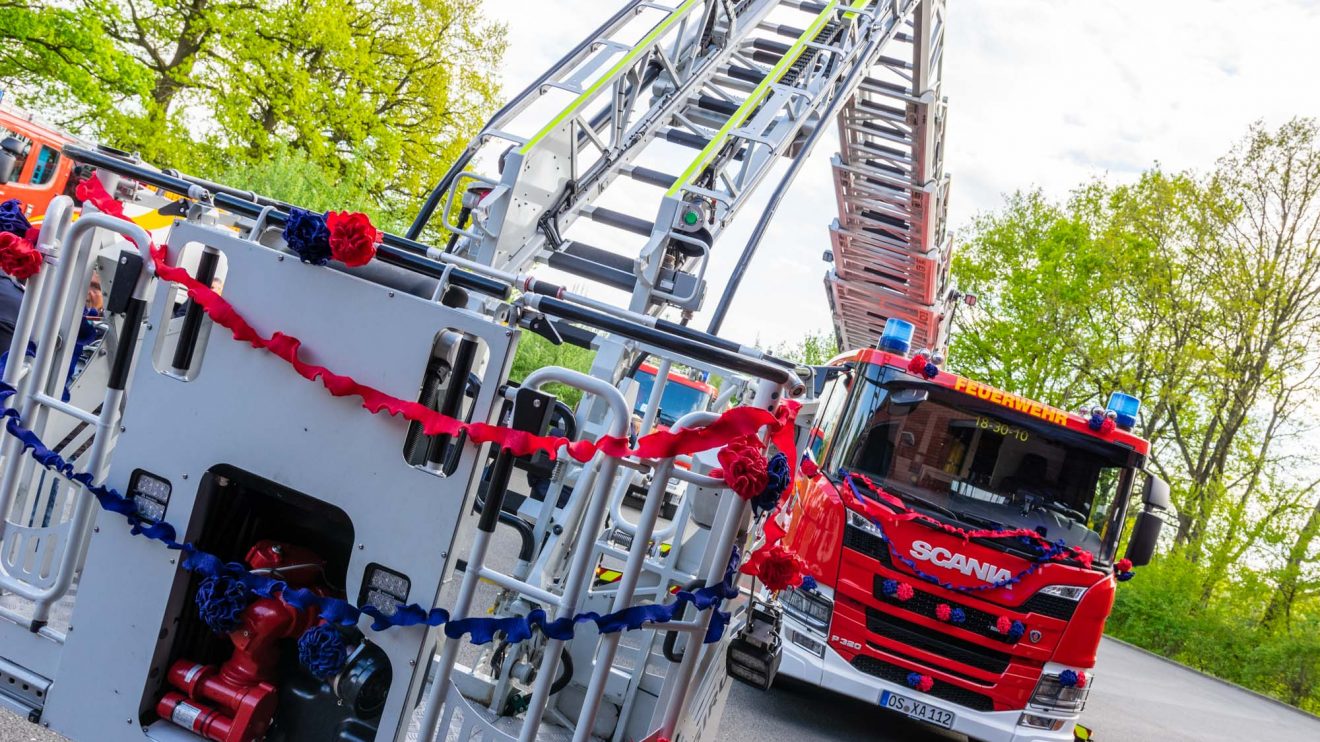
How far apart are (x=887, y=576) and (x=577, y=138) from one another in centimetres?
339

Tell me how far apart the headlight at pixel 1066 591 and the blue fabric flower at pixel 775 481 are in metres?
4.07

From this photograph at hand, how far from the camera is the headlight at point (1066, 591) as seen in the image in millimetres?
6699

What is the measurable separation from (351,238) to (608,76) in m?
3.50

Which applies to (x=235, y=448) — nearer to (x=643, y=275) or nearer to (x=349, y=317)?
(x=349, y=317)

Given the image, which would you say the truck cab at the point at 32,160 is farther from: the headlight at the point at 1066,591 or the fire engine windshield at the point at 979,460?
the headlight at the point at 1066,591

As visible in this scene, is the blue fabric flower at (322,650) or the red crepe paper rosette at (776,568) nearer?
the blue fabric flower at (322,650)

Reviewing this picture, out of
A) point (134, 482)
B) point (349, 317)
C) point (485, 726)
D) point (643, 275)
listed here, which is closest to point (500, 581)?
point (485, 726)

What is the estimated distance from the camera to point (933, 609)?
22.1ft

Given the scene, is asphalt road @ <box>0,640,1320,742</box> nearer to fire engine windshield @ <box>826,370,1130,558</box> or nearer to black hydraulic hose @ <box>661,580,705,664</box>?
fire engine windshield @ <box>826,370,1130,558</box>

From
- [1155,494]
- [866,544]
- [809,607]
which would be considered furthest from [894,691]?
[1155,494]

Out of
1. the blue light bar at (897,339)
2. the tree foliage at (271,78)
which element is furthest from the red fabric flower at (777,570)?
the tree foliage at (271,78)

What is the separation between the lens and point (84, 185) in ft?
13.9

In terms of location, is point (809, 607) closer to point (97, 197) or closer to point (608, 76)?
point (608, 76)

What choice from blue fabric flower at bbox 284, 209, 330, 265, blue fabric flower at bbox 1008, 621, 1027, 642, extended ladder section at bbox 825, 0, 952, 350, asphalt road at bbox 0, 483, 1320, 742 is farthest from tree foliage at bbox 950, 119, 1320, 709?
blue fabric flower at bbox 284, 209, 330, 265
